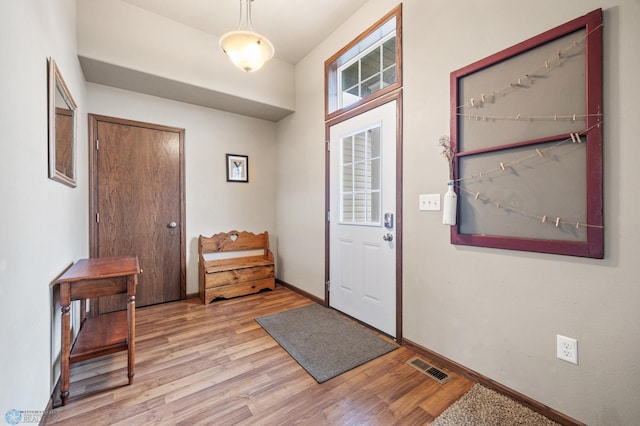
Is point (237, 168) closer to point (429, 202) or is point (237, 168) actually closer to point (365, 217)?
point (365, 217)

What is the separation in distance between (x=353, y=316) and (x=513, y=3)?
263 cm

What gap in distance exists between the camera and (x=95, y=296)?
64.7 inches

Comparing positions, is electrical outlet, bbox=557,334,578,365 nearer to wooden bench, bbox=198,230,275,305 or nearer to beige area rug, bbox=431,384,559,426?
beige area rug, bbox=431,384,559,426

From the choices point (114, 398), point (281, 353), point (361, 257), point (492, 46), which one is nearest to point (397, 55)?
point (492, 46)

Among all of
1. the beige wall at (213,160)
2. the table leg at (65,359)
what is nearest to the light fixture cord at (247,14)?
the beige wall at (213,160)

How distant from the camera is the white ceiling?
2520mm

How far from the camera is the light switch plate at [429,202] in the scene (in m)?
1.96

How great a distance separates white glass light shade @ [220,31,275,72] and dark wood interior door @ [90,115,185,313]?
1708mm

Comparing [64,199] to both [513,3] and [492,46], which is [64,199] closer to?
[492,46]

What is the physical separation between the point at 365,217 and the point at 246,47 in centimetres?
169

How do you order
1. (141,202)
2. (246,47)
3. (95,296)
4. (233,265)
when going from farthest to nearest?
(233,265)
(141,202)
(246,47)
(95,296)

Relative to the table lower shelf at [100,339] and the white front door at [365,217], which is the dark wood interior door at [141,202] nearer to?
the table lower shelf at [100,339]

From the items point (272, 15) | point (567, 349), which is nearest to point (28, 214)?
point (272, 15)

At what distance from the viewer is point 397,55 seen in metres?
2.22
